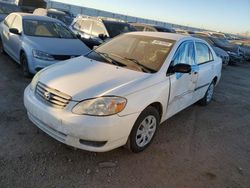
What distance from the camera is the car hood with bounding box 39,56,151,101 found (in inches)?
129

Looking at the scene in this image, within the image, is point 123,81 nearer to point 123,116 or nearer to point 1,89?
point 123,116

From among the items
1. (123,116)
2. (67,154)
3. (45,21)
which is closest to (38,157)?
(67,154)

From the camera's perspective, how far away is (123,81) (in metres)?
3.54

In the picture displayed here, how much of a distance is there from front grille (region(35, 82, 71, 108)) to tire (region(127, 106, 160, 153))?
933 millimetres

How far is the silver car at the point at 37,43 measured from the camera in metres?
6.23

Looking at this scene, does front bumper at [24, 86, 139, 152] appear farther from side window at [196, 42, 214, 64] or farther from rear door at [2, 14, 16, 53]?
rear door at [2, 14, 16, 53]

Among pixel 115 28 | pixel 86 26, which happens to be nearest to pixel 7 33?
pixel 86 26

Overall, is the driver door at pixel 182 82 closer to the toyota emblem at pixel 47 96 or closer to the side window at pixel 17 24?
the toyota emblem at pixel 47 96

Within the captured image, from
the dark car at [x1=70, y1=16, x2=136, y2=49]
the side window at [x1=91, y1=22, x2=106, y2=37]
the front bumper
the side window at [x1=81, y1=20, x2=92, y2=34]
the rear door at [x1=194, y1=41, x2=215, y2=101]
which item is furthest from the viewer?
the side window at [x1=81, y1=20, x2=92, y2=34]

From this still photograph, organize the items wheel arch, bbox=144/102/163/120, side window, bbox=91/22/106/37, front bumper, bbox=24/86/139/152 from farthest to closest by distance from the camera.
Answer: side window, bbox=91/22/106/37, wheel arch, bbox=144/102/163/120, front bumper, bbox=24/86/139/152

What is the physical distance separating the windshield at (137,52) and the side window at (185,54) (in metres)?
0.17

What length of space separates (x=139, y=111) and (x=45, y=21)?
213 inches

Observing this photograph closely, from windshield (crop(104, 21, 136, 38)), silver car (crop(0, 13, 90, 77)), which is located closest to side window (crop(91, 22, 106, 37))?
windshield (crop(104, 21, 136, 38))

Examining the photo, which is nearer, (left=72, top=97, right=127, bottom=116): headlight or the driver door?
(left=72, top=97, right=127, bottom=116): headlight
